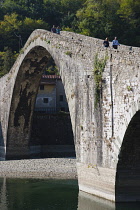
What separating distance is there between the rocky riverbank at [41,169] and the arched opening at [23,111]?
10.3ft

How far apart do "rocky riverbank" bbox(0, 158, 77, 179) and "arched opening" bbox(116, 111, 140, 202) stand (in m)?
7.04

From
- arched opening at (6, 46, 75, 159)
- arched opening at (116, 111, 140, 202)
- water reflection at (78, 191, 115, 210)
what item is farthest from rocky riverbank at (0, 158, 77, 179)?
arched opening at (116, 111, 140, 202)

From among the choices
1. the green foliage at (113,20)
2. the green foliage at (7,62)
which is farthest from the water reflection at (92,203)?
the green foliage at (7,62)

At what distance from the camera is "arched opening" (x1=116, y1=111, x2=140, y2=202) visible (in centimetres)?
1318

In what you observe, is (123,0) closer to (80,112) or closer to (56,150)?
(56,150)

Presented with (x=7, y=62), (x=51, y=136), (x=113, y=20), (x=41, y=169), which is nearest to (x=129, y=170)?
(x=41, y=169)

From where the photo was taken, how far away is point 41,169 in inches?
914

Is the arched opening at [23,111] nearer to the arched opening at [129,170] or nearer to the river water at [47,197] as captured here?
the river water at [47,197]

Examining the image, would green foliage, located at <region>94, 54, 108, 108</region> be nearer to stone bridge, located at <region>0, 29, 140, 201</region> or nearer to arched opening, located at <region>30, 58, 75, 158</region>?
stone bridge, located at <region>0, 29, 140, 201</region>

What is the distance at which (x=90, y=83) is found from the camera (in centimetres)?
1488

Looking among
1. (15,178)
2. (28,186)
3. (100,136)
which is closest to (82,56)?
(100,136)

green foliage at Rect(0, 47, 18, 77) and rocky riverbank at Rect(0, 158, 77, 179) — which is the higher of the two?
green foliage at Rect(0, 47, 18, 77)

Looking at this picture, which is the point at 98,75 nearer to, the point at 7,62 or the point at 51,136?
the point at 51,136

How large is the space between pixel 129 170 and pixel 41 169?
409 inches
